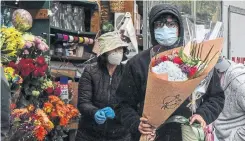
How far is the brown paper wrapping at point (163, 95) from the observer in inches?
99.0

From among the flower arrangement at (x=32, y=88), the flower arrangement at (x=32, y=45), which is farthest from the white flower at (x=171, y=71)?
the flower arrangement at (x=32, y=45)

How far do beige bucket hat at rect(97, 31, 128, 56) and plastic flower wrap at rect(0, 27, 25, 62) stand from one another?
2.38 feet

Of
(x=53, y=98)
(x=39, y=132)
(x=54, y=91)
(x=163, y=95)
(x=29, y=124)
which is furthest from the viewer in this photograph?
(x=54, y=91)

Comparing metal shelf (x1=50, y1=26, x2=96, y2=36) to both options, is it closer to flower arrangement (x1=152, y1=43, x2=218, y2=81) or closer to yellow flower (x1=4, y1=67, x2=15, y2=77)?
yellow flower (x1=4, y1=67, x2=15, y2=77)

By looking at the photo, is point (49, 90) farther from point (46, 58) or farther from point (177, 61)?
point (177, 61)

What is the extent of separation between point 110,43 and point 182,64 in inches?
74.9

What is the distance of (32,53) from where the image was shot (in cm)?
429

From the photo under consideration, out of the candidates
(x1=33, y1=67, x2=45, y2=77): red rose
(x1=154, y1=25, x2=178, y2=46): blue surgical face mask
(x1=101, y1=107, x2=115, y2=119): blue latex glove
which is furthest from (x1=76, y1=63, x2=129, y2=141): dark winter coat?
(x1=154, y1=25, x2=178, y2=46): blue surgical face mask

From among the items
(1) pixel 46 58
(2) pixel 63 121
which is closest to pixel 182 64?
(2) pixel 63 121

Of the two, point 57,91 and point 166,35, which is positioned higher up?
point 166,35

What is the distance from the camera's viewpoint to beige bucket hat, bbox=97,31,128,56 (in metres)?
4.45

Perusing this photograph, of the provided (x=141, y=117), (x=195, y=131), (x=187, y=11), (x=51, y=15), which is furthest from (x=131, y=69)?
(x=187, y=11)

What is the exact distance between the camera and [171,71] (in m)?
2.57

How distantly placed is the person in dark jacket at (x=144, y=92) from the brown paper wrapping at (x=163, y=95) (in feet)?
0.44
